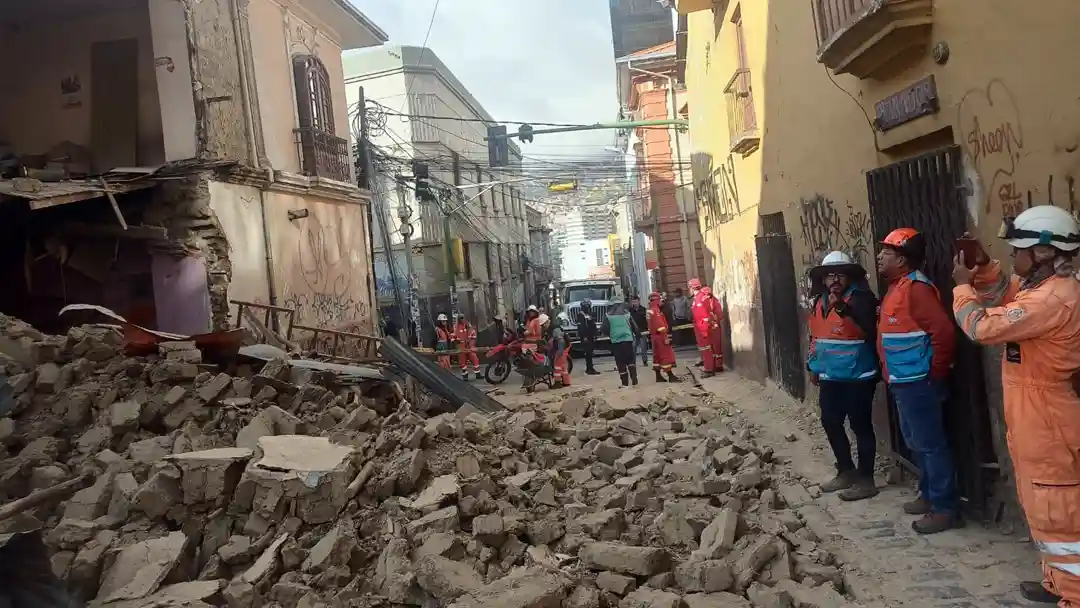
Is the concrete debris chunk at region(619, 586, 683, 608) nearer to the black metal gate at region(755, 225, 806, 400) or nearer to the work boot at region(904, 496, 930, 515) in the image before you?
the work boot at region(904, 496, 930, 515)

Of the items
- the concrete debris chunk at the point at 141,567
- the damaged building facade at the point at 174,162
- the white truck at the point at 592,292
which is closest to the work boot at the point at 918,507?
the concrete debris chunk at the point at 141,567

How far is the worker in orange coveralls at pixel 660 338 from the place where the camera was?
1262 cm

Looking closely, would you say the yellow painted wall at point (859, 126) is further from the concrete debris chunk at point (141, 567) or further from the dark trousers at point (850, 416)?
the concrete debris chunk at point (141, 567)

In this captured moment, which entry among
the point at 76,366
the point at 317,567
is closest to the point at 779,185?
the point at 317,567

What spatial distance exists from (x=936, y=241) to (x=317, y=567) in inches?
161

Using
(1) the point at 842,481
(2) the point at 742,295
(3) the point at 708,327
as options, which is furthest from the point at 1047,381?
(3) the point at 708,327

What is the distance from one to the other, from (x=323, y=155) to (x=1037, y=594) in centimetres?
1305

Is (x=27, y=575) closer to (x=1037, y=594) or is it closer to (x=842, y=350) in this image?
(x=1037, y=594)

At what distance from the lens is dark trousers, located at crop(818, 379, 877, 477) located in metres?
4.99

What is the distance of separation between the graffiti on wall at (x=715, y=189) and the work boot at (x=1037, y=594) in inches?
320

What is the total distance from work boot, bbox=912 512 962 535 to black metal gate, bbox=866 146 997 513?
0.24 m

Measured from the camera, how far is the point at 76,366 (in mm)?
6746

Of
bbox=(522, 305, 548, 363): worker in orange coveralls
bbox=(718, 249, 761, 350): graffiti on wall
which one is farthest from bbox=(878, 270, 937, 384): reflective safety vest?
bbox=(522, 305, 548, 363): worker in orange coveralls

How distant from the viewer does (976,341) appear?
3.61 meters
